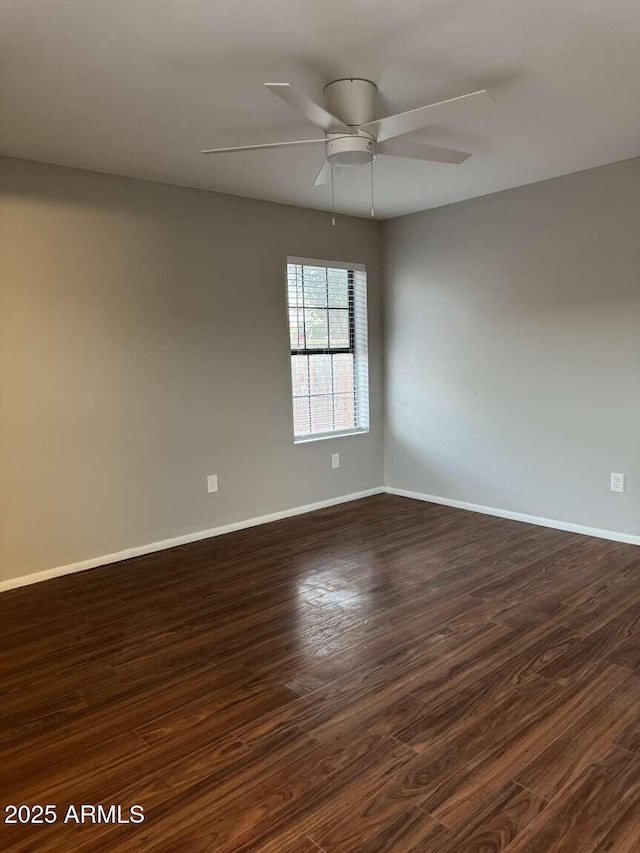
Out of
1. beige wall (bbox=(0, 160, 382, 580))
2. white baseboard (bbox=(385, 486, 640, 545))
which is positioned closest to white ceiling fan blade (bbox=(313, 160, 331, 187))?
beige wall (bbox=(0, 160, 382, 580))

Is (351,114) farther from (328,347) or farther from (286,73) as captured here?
(328,347)

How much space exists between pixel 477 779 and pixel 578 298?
3128mm

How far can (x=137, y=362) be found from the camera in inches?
148

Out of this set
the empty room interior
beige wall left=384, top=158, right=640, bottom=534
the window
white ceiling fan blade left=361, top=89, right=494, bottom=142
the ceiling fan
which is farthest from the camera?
the window

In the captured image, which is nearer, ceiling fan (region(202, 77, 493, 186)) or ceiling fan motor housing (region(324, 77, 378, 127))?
ceiling fan (region(202, 77, 493, 186))

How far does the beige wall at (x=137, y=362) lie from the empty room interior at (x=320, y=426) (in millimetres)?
20

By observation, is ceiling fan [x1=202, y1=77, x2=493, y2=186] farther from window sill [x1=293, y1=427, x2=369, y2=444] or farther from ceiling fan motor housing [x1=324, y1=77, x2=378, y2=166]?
window sill [x1=293, y1=427, x2=369, y2=444]

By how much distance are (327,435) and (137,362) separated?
1.79m

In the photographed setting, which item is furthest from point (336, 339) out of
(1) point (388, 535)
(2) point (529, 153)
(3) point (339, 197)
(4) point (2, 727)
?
(4) point (2, 727)

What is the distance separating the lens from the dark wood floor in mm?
1626

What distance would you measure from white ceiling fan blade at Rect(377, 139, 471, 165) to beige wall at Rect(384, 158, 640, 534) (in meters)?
1.63

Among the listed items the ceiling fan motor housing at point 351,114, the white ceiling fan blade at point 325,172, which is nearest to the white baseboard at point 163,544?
the white ceiling fan blade at point 325,172

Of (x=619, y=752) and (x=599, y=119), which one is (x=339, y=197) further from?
(x=619, y=752)

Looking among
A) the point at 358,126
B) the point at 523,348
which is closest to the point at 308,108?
the point at 358,126
